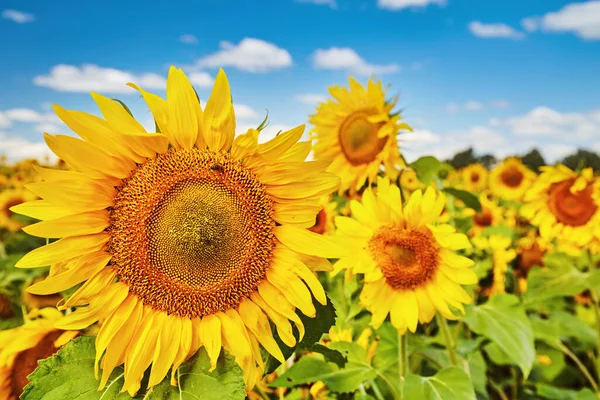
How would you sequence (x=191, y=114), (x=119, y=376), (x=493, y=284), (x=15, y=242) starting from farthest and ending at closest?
(x=15, y=242) < (x=493, y=284) < (x=119, y=376) < (x=191, y=114)

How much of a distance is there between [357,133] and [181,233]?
2.17m

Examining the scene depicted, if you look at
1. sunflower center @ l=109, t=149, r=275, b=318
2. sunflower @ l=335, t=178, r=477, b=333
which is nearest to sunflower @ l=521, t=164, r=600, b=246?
sunflower @ l=335, t=178, r=477, b=333

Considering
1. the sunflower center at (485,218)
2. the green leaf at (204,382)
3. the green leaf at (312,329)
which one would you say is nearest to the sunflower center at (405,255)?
the green leaf at (312,329)

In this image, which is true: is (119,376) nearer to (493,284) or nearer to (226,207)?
(226,207)

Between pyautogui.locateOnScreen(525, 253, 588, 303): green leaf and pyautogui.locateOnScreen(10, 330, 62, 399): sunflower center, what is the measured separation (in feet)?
11.2

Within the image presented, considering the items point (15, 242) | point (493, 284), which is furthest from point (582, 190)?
point (15, 242)

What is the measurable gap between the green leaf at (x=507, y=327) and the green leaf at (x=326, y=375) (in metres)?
0.97

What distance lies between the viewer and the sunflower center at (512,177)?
843 centimetres

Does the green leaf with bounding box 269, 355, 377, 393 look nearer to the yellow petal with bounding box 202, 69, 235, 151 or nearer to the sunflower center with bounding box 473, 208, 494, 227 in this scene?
the yellow petal with bounding box 202, 69, 235, 151

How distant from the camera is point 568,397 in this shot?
4.10 meters

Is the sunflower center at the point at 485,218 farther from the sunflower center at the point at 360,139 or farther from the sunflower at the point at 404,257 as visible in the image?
the sunflower at the point at 404,257

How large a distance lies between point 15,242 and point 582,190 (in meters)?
6.50

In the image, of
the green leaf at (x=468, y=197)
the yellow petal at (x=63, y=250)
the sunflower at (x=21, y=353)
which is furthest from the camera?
the green leaf at (x=468, y=197)

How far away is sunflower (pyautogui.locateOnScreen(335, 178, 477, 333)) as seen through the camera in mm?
2457
